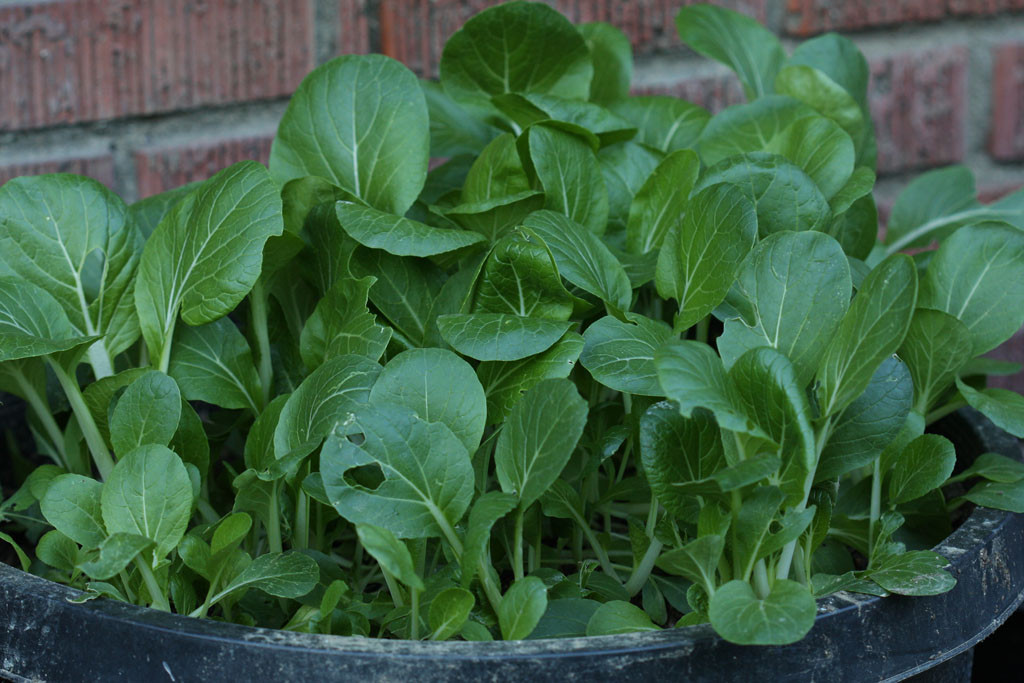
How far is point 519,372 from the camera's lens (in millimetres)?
432

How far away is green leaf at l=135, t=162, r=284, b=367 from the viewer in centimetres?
45

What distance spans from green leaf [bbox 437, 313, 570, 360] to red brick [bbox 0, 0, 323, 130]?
44 centimetres

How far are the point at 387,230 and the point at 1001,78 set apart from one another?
74 cm

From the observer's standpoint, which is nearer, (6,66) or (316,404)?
(316,404)

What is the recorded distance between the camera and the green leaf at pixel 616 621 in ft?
1.24

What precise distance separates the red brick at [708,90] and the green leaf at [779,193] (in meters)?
0.40

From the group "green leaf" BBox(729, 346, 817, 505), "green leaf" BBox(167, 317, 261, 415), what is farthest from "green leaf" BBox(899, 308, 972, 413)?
"green leaf" BBox(167, 317, 261, 415)

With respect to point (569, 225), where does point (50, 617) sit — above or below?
below

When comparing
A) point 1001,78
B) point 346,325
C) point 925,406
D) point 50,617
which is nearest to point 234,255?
point 346,325

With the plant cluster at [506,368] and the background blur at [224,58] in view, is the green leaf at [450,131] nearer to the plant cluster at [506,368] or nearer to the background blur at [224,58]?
the plant cluster at [506,368]

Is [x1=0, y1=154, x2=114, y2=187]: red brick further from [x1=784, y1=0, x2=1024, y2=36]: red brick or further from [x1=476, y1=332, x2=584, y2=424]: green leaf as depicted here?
[x1=784, y1=0, x2=1024, y2=36]: red brick

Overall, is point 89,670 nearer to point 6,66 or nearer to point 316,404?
point 316,404

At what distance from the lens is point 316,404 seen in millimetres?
415

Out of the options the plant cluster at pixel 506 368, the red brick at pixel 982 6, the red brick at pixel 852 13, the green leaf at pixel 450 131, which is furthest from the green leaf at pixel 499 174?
the red brick at pixel 982 6
